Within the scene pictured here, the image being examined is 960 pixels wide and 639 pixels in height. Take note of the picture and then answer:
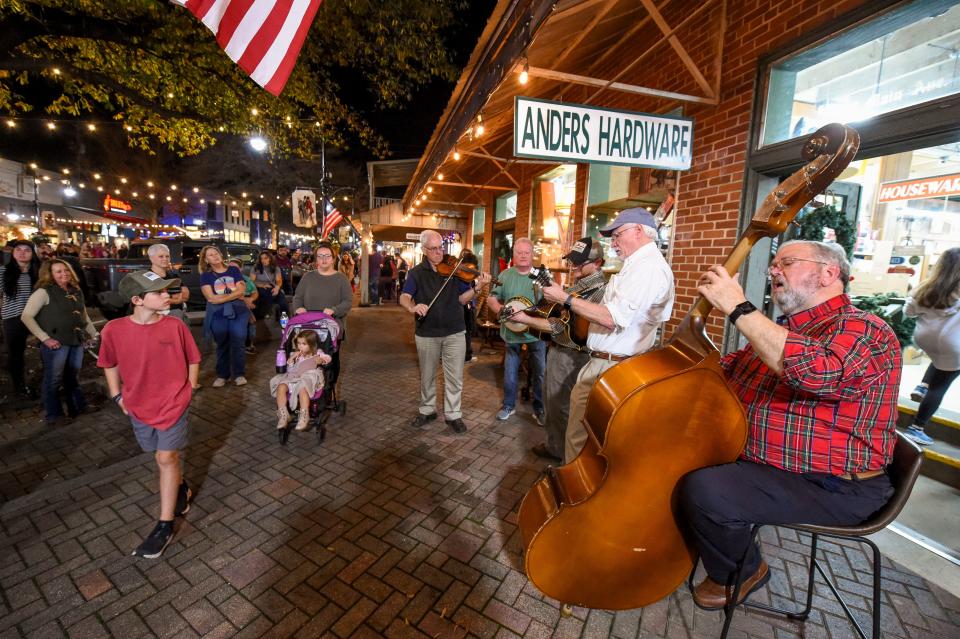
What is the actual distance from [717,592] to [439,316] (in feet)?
10.5

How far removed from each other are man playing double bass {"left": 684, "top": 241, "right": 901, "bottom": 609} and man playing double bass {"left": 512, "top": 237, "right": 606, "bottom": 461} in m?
1.58

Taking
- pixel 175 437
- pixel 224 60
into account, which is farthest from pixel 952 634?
pixel 224 60

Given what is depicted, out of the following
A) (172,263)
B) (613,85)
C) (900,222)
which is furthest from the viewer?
(172,263)

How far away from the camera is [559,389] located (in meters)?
3.71

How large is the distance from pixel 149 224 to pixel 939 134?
1639 inches

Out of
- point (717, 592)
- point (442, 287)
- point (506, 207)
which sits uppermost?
point (506, 207)

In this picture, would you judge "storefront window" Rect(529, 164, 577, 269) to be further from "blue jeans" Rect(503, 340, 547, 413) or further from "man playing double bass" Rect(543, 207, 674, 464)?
"man playing double bass" Rect(543, 207, 674, 464)

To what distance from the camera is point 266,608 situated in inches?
86.3

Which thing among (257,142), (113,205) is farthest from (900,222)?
(113,205)

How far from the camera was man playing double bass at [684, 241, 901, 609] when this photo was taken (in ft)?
5.20

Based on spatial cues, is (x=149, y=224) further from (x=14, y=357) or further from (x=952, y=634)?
(x=952, y=634)

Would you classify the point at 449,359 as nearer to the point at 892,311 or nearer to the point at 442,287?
the point at 442,287

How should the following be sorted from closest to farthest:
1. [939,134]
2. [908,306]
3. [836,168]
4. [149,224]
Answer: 1. [836,168]
2. [939,134]
3. [908,306]
4. [149,224]

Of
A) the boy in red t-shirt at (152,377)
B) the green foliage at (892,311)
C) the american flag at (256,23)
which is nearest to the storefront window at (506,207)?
the green foliage at (892,311)
